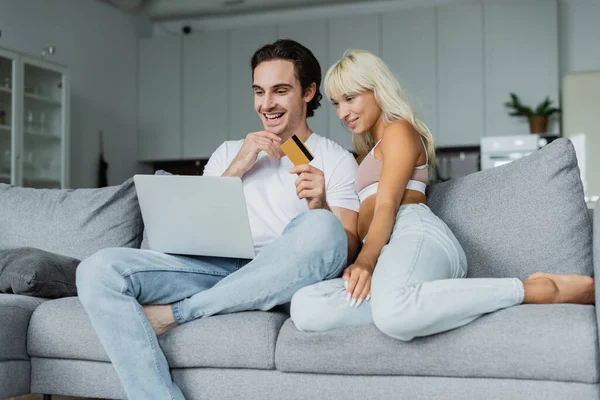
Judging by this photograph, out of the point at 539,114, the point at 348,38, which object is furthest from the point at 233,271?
the point at 348,38

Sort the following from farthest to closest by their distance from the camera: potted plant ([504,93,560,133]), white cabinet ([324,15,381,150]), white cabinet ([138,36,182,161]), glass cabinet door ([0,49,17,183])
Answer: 1. white cabinet ([138,36,182,161])
2. white cabinet ([324,15,381,150])
3. potted plant ([504,93,560,133])
4. glass cabinet door ([0,49,17,183])

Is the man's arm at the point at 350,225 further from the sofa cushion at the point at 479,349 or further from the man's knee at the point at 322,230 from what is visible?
the sofa cushion at the point at 479,349

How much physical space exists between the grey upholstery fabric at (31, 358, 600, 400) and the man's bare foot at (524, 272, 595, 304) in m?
0.24

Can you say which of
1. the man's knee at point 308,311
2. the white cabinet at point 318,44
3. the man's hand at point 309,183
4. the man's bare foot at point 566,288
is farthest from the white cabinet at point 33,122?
the man's bare foot at point 566,288

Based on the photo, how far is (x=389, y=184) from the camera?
1888 mm

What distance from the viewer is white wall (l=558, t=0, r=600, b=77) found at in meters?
6.00

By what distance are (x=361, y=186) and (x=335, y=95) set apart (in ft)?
1.00

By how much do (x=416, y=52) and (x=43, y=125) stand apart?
3.31 meters

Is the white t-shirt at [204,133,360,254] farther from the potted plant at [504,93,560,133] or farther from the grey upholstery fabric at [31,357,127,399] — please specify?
the potted plant at [504,93,560,133]

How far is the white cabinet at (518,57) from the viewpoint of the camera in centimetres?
583

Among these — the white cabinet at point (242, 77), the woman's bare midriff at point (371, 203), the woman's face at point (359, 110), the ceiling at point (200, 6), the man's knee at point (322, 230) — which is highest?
the ceiling at point (200, 6)

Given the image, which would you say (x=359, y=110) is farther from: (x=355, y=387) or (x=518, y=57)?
(x=518, y=57)

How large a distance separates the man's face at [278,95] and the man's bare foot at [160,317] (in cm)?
72

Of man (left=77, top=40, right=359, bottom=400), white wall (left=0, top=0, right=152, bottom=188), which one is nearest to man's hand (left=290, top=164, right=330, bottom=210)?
man (left=77, top=40, right=359, bottom=400)
